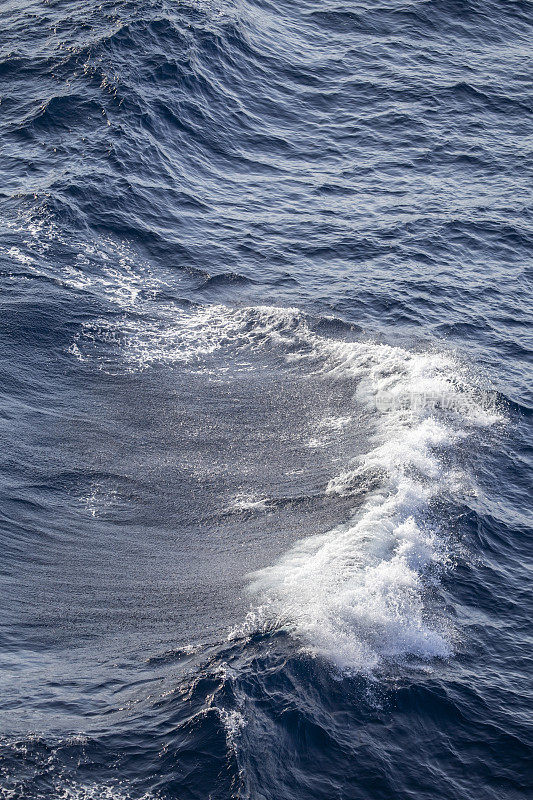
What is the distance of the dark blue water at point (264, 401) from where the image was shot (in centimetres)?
1894

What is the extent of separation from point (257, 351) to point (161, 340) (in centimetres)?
342

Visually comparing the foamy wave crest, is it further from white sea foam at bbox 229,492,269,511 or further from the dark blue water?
white sea foam at bbox 229,492,269,511

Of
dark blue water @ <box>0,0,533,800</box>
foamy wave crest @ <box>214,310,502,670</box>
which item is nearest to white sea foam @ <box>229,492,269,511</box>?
dark blue water @ <box>0,0,533,800</box>

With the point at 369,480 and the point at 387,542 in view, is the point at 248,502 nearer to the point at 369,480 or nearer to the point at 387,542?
the point at 369,480

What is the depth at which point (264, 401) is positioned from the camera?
30047 millimetres

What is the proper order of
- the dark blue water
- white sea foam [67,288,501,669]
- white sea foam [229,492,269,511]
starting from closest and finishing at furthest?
the dark blue water, white sea foam [67,288,501,669], white sea foam [229,492,269,511]

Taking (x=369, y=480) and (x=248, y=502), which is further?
(x=369, y=480)

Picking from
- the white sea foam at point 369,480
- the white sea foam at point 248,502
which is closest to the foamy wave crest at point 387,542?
the white sea foam at point 369,480

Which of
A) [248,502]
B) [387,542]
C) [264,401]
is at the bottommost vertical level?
[387,542]

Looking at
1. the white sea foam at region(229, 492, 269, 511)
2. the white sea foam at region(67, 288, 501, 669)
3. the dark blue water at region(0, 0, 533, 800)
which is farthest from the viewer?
the white sea foam at region(229, 492, 269, 511)

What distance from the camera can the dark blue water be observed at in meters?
18.9

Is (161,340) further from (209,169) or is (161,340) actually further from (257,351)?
(209,169)

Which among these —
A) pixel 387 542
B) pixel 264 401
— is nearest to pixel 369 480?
pixel 387 542

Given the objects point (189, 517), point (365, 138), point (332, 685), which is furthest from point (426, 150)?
point (332, 685)
